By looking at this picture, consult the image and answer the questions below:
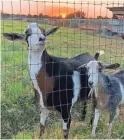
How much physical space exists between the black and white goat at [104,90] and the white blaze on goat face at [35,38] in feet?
3.73

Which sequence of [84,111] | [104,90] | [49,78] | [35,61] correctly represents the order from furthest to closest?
[84,111], [104,90], [49,78], [35,61]

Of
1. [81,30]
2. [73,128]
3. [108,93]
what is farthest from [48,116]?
[81,30]

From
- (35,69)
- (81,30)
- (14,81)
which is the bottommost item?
(14,81)

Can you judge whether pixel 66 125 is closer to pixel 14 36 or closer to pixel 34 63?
pixel 34 63

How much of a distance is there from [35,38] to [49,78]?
68cm

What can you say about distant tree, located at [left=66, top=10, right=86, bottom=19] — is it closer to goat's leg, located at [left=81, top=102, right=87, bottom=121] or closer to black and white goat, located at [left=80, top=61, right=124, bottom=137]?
black and white goat, located at [left=80, top=61, right=124, bottom=137]

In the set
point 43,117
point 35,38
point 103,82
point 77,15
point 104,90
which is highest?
point 77,15

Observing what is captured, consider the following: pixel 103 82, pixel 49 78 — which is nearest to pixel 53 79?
pixel 49 78

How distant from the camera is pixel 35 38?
16.0ft

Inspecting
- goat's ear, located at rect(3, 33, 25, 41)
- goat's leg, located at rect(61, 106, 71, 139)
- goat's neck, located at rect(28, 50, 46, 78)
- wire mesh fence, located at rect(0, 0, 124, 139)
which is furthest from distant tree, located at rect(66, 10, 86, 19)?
goat's leg, located at rect(61, 106, 71, 139)

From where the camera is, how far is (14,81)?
24.0ft

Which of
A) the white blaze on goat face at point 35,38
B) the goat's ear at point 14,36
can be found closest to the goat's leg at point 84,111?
the white blaze on goat face at point 35,38

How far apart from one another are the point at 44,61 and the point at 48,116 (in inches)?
48.8

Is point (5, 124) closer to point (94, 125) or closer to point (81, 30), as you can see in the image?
point (94, 125)
